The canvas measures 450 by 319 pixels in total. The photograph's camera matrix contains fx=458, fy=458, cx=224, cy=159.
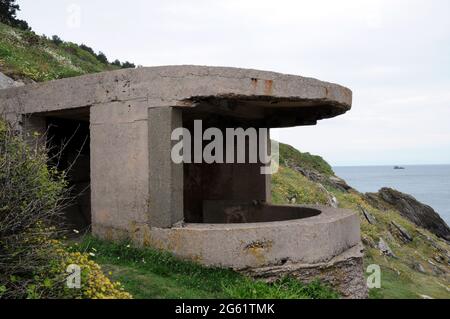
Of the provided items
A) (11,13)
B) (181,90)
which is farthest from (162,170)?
(11,13)

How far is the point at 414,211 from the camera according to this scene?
22031 millimetres

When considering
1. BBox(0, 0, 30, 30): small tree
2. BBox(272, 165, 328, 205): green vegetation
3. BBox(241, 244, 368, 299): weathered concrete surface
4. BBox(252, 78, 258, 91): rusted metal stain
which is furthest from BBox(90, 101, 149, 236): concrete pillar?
BBox(0, 0, 30, 30): small tree

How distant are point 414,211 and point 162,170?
1933 cm

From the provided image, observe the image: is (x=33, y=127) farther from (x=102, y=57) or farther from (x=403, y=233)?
(x=102, y=57)

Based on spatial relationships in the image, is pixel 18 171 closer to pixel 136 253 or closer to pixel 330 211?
pixel 136 253

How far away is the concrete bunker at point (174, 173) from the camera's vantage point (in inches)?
215

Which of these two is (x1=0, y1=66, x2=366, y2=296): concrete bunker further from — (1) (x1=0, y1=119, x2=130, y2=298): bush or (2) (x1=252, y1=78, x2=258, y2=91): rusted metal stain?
(1) (x1=0, y1=119, x2=130, y2=298): bush

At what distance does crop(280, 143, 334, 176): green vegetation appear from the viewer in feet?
78.7

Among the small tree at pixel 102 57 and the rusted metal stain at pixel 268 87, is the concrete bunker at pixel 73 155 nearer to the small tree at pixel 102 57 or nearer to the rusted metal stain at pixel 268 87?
the rusted metal stain at pixel 268 87

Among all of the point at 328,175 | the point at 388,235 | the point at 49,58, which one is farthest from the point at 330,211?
the point at 328,175

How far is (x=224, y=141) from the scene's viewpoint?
335 inches

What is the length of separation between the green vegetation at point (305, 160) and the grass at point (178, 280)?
17710 millimetres

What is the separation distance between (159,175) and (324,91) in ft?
7.95

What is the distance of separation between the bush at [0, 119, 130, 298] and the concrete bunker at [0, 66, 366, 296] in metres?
1.10
